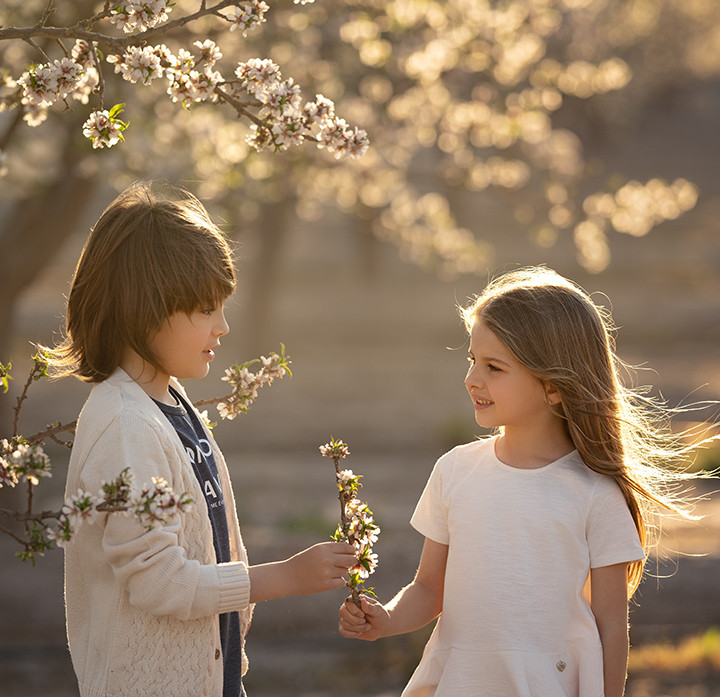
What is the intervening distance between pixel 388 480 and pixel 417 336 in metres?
9.91

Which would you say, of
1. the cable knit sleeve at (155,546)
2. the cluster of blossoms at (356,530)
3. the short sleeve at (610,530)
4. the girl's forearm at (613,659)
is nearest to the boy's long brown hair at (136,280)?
the cable knit sleeve at (155,546)

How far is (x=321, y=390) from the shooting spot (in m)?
15.4

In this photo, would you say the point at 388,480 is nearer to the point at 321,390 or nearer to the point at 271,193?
the point at 271,193

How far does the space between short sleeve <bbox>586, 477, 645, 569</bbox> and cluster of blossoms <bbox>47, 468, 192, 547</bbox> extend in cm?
97

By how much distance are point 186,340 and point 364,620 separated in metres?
0.74

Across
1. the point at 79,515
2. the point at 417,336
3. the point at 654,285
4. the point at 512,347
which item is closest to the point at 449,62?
the point at 512,347

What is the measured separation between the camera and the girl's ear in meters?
2.38

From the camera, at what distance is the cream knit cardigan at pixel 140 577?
6.53 ft

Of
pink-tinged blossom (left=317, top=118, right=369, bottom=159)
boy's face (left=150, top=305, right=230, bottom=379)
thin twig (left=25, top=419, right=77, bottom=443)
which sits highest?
pink-tinged blossom (left=317, top=118, right=369, bottom=159)

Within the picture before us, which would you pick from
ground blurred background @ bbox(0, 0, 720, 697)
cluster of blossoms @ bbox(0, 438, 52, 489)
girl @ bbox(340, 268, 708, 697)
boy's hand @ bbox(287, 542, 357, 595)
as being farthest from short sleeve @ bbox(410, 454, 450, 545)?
cluster of blossoms @ bbox(0, 438, 52, 489)

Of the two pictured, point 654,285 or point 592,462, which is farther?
point 654,285

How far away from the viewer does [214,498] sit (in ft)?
7.48

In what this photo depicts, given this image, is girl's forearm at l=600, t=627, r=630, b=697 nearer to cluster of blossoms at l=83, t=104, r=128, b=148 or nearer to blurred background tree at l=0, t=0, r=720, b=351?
cluster of blossoms at l=83, t=104, r=128, b=148

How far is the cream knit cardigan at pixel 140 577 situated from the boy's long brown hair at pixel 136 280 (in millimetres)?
95
